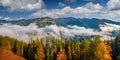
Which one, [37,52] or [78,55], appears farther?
[37,52]

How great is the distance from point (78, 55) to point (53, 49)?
30910 millimetres

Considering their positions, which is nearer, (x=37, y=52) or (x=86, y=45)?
(x=86, y=45)

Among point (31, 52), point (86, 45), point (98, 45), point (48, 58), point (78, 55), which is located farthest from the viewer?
point (31, 52)

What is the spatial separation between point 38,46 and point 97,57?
266 ft

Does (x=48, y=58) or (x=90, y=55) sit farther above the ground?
(x=90, y=55)

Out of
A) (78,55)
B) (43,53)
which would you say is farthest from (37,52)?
(78,55)

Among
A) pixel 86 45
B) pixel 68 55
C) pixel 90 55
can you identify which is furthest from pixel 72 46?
pixel 90 55

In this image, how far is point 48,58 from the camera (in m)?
162

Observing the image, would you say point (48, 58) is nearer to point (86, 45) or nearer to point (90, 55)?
point (86, 45)

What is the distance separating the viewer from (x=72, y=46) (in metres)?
154

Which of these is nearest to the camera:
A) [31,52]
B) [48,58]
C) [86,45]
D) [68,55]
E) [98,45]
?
[98,45]

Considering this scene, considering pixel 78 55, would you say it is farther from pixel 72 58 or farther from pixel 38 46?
pixel 38 46

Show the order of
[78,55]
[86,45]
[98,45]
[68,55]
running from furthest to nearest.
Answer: [68,55], [78,55], [86,45], [98,45]

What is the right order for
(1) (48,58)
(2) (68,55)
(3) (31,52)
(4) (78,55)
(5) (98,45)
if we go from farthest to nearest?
1. (3) (31,52)
2. (1) (48,58)
3. (2) (68,55)
4. (4) (78,55)
5. (5) (98,45)
